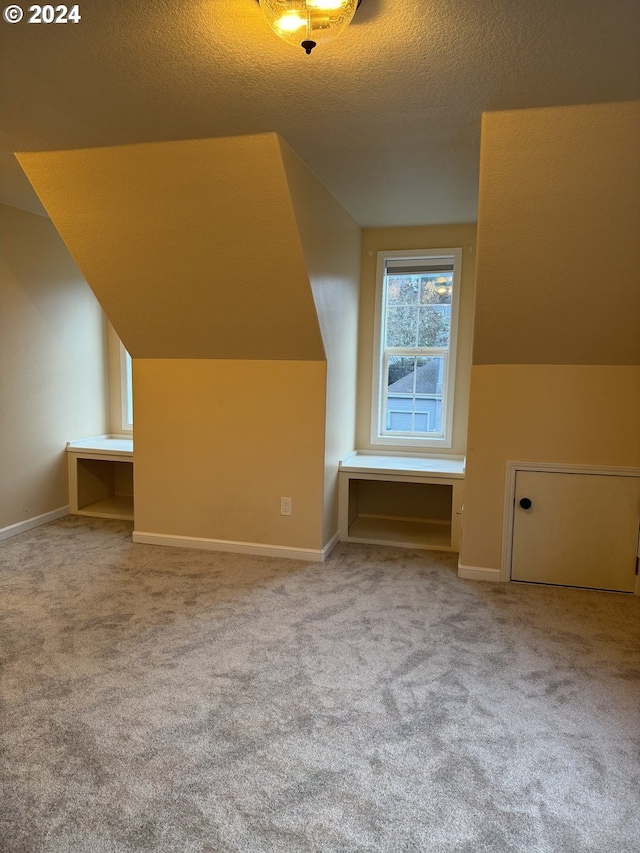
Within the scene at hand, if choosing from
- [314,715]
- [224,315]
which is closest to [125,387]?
[224,315]

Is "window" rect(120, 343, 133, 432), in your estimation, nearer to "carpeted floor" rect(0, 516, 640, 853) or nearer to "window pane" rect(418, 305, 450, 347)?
"carpeted floor" rect(0, 516, 640, 853)

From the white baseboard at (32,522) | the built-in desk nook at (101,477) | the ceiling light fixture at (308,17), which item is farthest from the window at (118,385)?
the ceiling light fixture at (308,17)

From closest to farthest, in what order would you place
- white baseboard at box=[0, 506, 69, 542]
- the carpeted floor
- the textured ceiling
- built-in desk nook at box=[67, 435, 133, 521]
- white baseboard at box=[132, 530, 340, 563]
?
1. the carpeted floor
2. the textured ceiling
3. white baseboard at box=[132, 530, 340, 563]
4. white baseboard at box=[0, 506, 69, 542]
5. built-in desk nook at box=[67, 435, 133, 521]

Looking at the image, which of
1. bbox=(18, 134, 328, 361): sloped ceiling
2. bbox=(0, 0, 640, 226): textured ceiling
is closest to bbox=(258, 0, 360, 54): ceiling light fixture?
bbox=(0, 0, 640, 226): textured ceiling

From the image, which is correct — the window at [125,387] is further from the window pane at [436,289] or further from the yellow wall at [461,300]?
the window pane at [436,289]

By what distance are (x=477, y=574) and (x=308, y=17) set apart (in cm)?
278

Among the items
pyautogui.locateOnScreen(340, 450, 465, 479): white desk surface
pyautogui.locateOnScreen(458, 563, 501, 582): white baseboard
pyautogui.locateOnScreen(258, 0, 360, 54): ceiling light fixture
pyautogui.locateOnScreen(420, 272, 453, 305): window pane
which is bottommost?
pyautogui.locateOnScreen(458, 563, 501, 582): white baseboard

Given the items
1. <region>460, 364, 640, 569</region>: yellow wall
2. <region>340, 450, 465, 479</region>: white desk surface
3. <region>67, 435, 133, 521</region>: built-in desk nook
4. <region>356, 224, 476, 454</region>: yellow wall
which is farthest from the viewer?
<region>67, 435, 133, 521</region>: built-in desk nook

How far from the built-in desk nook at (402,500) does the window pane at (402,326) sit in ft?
2.89

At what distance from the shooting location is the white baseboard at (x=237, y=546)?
3365 mm

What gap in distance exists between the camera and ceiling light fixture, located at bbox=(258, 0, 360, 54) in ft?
4.83

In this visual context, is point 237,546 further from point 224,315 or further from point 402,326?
point 402,326

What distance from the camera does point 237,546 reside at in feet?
11.4

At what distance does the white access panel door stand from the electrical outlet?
4.49 feet
